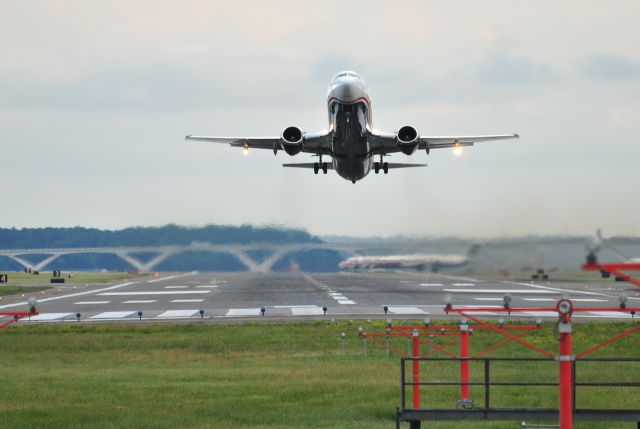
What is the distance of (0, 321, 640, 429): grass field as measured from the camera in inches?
1177

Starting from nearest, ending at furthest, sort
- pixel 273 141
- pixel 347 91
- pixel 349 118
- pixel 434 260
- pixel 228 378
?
pixel 228 378 < pixel 434 260 < pixel 347 91 < pixel 349 118 < pixel 273 141

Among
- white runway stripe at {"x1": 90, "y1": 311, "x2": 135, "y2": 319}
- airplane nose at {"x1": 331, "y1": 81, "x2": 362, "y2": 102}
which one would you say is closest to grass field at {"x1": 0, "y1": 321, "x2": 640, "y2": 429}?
white runway stripe at {"x1": 90, "y1": 311, "x2": 135, "y2": 319}

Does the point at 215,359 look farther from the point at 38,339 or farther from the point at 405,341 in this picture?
the point at 38,339

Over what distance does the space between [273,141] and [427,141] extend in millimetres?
10495

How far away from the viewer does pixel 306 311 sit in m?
74.1

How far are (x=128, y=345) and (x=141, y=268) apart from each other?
53880 millimetres

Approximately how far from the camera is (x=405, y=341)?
50.6 meters

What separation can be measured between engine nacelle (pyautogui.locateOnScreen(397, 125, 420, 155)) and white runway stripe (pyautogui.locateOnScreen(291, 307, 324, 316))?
12672mm

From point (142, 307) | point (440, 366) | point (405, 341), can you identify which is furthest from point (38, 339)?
point (142, 307)

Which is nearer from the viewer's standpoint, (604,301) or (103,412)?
(103,412)

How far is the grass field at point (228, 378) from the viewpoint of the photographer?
98.1 ft

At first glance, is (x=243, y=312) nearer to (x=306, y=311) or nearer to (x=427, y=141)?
(x=306, y=311)

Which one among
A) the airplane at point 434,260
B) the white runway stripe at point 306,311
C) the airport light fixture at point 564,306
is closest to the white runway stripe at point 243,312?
the white runway stripe at point 306,311

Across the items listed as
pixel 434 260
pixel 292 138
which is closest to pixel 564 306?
pixel 434 260
